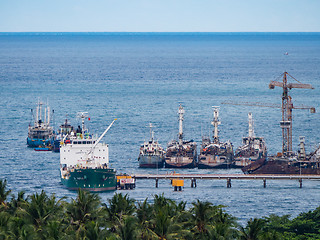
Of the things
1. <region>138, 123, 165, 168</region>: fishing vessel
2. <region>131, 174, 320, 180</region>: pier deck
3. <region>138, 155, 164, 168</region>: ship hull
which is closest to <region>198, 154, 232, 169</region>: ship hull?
<region>138, 123, 165, 168</region>: fishing vessel

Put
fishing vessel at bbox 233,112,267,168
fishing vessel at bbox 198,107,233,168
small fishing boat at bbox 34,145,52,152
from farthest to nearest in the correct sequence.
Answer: small fishing boat at bbox 34,145,52,152 < fishing vessel at bbox 233,112,267,168 < fishing vessel at bbox 198,107,233,168

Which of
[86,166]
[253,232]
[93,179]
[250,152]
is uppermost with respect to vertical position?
[250,152]

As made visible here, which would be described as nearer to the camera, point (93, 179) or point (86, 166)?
point (93, 179)

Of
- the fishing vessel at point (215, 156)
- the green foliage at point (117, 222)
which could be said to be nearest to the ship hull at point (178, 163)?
the fishing vessel at point (215, 156)

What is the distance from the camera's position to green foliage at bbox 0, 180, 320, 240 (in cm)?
6625

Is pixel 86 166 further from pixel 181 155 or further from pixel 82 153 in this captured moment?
pixel 181 155

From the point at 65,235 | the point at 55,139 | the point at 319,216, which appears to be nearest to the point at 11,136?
the point at 55,139

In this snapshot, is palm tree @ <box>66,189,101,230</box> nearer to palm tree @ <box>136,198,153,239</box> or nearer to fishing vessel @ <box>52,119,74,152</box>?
palm tree @ <box>136,198,153,239</box>

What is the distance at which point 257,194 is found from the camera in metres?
127

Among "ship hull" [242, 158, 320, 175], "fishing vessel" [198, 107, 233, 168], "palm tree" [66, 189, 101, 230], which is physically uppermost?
"fishing vessel" [198, 107, 233, 168]

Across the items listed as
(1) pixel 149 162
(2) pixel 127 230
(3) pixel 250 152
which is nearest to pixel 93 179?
(1) pixel 149 162

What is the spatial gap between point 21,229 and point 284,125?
95.0m

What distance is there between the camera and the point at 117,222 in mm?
70562

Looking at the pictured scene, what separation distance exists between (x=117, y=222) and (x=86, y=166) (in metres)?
61.7
